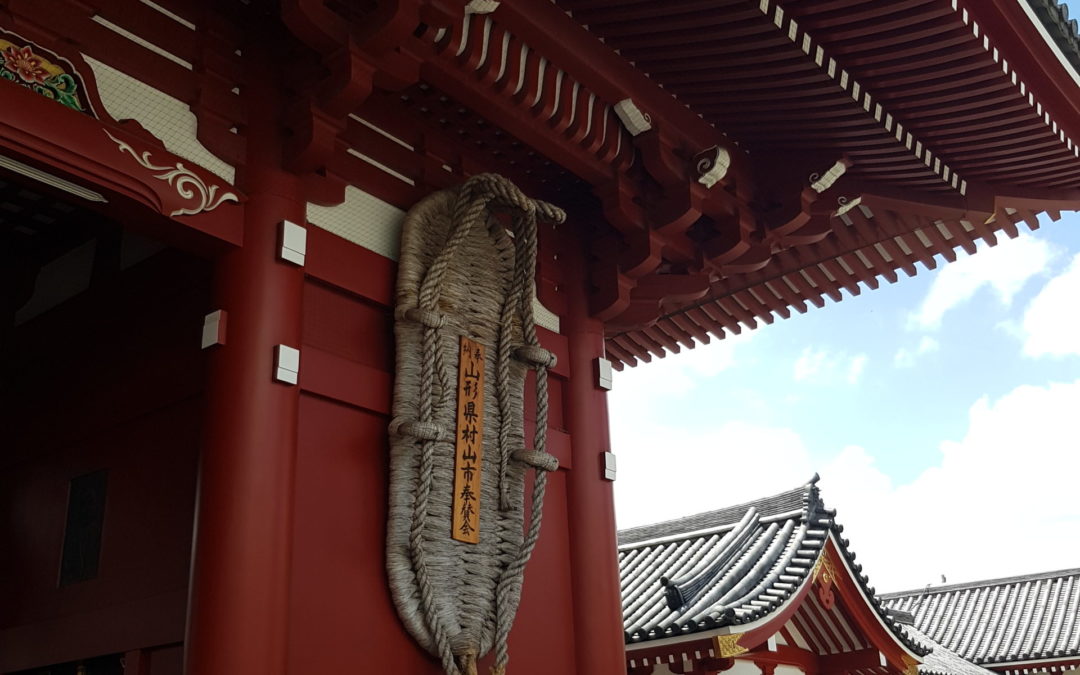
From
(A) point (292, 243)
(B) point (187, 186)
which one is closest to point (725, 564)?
(A) point (292, 243)

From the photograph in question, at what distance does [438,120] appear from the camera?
4.50 meters

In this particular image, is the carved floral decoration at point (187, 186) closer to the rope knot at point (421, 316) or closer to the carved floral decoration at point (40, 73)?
the carved floral decoration at point (40, 73)

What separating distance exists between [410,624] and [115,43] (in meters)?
2.24

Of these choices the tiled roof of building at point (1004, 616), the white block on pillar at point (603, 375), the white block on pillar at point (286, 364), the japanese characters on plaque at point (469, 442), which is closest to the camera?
the white block on pillar at point (286, 364)

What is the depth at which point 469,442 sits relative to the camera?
13.3ft

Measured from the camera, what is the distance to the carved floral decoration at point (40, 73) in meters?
3.18

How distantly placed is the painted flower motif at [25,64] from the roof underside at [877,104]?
189 cm

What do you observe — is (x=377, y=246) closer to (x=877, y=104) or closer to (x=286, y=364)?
(x=286, y=364)

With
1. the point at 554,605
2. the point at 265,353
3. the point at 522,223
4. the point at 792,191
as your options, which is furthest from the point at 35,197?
the point at 792,191

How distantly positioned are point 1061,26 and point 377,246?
10.1 ft

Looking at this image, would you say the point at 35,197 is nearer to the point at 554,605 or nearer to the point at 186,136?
the point at 186,136

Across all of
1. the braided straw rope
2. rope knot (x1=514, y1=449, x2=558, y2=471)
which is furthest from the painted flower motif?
rope knot (x1=514, y1=449, x2=558, y2=471)

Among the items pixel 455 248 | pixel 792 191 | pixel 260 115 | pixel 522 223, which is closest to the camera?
pixel 260 115

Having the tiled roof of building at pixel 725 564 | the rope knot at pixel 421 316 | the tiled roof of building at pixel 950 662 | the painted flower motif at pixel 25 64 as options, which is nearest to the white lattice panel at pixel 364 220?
the rope knot at pixel 421 316
